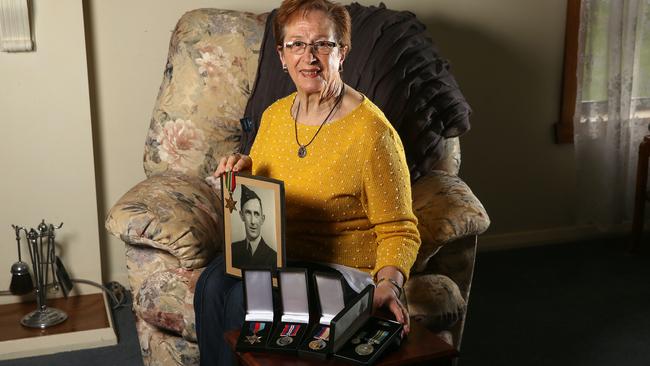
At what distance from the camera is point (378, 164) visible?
68.1 inches

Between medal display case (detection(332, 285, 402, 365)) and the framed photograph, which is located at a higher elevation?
the framed photograph

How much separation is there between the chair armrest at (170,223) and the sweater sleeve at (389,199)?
475 mm

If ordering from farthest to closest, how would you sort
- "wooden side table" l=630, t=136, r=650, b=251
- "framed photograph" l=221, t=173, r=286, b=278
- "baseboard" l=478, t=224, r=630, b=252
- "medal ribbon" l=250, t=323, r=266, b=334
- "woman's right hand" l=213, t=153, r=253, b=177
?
Result: "baseboard" l=478, t=224, r=630, b=252
"wooden side table" l=630, t=136, r=650, b=251
"woman's right hand" l=213, t=153, r=253, b=177
"framed photograph" l=221, t=173, r=286, b=278
"medal ribbon" l=250, t=323, r=266, b=334

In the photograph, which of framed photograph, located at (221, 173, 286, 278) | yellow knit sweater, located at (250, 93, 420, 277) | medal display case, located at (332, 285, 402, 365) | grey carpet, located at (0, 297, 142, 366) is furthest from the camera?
grey carpet, located at (0, 297, 142, 366)

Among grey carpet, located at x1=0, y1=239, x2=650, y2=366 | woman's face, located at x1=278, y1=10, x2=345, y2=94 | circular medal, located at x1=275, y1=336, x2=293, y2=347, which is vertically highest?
woman's face, located at x1=278, y1=10, x2=345, y2=94

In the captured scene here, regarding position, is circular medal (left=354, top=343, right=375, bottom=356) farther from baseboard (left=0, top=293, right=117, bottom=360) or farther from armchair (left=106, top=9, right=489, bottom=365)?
baseboard (left=0, top=293, right=117, bottom=360)

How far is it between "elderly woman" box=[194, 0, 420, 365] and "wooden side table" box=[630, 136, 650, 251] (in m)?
1.75

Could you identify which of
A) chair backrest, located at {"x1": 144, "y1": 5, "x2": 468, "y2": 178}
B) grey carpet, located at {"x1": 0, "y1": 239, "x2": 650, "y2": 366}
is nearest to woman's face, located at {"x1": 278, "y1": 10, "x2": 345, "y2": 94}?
chair backrest, located at {"x1": 144, "y1": 5, "x2": 468, "y2": 178}

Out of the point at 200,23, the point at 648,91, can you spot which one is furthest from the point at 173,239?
the point at 648,91

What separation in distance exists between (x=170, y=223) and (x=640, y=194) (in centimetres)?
201

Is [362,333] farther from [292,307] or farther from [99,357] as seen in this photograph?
[99,357]

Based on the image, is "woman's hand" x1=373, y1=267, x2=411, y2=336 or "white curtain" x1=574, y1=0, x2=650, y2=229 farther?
"white curtain" x1=574, y1=0, x2=650, y2=229

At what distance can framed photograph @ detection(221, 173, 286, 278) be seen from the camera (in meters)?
1.61

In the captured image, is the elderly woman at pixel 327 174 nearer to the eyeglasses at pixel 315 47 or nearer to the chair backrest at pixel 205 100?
the eyeglasses at pixel 315 47
